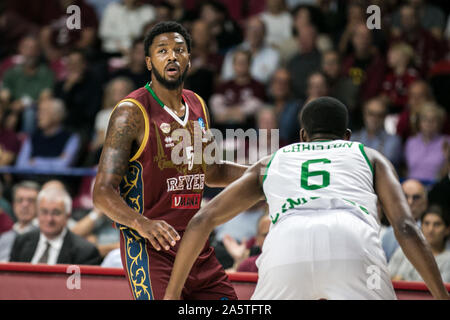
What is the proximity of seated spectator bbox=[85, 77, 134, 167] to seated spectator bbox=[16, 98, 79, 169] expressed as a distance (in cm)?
22

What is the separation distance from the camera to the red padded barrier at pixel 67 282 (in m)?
4.43

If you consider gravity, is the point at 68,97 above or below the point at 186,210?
above

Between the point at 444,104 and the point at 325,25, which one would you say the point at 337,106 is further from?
the point at 325,25

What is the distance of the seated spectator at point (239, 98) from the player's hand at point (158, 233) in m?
4.87

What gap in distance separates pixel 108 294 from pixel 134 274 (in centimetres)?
108

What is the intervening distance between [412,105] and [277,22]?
2429 millimetres

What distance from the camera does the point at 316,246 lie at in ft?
9.23

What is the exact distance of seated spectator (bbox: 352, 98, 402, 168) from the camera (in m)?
7.11

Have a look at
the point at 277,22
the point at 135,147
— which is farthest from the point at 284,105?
the point at 135,147

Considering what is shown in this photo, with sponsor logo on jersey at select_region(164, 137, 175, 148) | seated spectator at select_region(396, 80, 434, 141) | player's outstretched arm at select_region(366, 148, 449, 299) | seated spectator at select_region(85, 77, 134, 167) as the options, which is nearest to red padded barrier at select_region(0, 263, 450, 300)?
sponsor logo on jersey at select_region(164, 137, 175, 148)

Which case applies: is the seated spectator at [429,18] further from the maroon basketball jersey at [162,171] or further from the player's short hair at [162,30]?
the maroon basketball jersey at [162,171]

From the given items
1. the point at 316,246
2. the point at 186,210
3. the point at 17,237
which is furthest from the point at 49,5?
the point at 316,246

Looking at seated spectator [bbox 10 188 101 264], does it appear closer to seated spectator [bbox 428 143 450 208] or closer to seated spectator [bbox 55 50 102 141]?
seated spectator [bbox 55 50 102 141]

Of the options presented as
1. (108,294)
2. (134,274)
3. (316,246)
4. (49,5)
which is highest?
(49,5)
